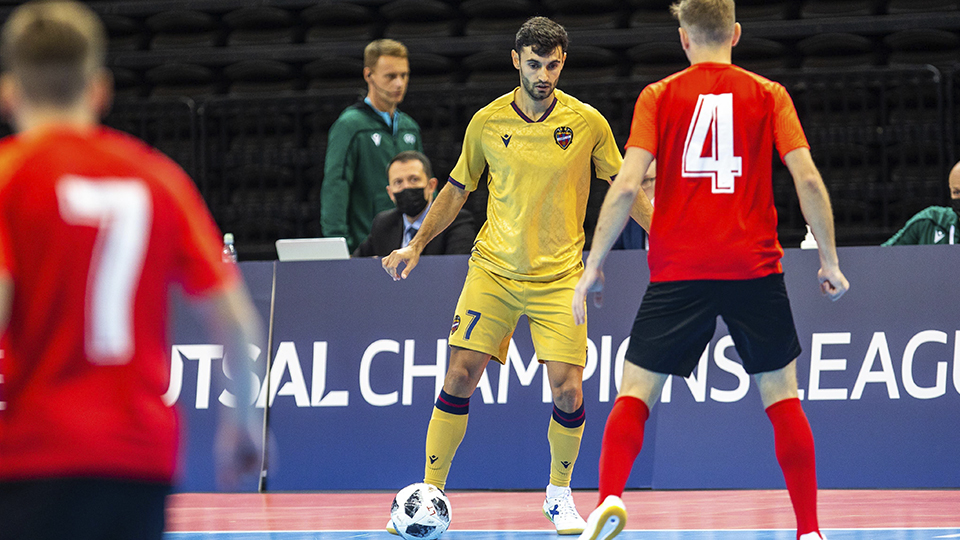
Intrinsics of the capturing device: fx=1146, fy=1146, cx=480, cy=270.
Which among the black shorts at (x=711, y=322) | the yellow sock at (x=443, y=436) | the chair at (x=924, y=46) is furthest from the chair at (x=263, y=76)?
the black shorts at (x=711, y=322)

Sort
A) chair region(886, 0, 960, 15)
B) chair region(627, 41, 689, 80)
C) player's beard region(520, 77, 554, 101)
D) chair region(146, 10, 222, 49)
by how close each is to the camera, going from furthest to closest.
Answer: chair region(146, 10, 222, 49)
chair region(627, 41, 689, 80)
chair region(886, 0, 960, 15)
player's beard region(520, 77, 554, 101)

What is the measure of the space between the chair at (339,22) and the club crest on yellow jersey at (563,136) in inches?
274

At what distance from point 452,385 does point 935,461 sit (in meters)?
3.15

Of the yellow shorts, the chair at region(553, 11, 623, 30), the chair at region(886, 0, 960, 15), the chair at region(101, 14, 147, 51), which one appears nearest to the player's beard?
the yellow shorts

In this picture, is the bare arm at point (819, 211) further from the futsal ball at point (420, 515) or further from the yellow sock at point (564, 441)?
the futsal ball at point (420, 515)

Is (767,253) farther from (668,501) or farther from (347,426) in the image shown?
(347,426)

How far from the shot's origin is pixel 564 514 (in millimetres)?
5426

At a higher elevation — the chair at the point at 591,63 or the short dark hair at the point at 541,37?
the chair at the point at 591,63

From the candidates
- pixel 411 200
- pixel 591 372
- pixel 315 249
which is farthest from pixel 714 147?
pixel 315 249

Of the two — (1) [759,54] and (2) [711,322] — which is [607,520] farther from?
(1) [759,54]

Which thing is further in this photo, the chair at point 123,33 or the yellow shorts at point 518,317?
the chair at point 123,33

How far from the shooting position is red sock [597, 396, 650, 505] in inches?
162

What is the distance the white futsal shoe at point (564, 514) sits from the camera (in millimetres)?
5355

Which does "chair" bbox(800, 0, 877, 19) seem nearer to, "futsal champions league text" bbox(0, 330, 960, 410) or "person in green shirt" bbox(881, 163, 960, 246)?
"person in green shirt" bbox(881, 163, 960, 246)
